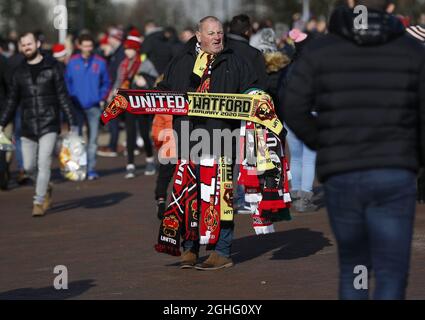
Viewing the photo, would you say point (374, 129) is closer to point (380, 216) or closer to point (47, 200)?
point (380, 216)

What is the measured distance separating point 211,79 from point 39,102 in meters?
4.59

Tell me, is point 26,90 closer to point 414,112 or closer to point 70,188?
point 70,188

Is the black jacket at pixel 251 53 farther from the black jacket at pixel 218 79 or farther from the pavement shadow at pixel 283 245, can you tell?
the black jacket at pixel 218 79

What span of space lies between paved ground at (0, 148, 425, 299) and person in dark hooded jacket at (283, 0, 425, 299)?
2374 mm

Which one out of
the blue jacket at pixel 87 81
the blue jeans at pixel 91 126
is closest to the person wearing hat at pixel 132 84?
the blue jacket at pixel 87 81

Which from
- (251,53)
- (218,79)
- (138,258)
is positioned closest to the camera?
(218,79)

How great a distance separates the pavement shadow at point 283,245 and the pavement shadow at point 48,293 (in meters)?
1.62

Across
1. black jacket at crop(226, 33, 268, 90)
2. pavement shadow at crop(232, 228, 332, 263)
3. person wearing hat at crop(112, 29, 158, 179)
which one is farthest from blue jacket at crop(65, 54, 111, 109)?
pavement shadow at crop(232, 228, 332, 263)

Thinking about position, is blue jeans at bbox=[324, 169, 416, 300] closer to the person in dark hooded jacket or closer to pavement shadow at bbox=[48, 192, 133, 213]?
the person in dark hooded jacket

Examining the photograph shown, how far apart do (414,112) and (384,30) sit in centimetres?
44

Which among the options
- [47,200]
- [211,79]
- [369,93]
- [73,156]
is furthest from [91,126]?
[369,93]

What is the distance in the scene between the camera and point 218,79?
32.1ft

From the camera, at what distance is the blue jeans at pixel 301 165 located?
1375cm

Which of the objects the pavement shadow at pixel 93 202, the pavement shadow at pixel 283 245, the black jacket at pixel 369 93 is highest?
the black jacket at pixel 369 93
